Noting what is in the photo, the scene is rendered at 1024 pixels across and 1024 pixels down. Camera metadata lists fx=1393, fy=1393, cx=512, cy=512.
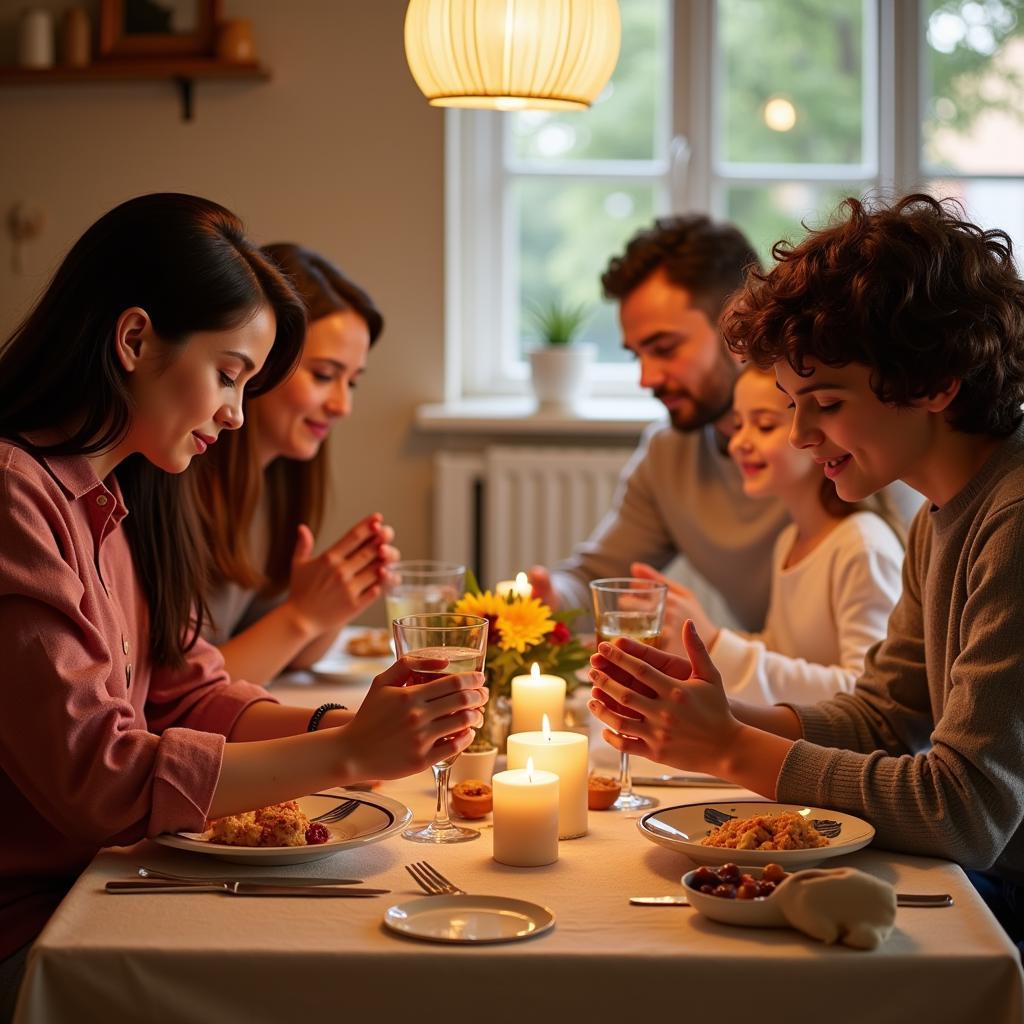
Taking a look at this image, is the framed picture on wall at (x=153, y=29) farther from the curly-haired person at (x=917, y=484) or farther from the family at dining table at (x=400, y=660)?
the curly-haired person at (x=917, y=484)

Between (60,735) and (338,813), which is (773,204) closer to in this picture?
(338,813)

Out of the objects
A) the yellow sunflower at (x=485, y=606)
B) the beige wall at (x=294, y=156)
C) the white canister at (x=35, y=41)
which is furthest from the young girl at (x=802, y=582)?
the white canister at (x=35, y=41)

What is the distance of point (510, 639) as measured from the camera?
1.71m

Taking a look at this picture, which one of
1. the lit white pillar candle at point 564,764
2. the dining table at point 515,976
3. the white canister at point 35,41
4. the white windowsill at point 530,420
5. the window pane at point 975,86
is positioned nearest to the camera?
the dining table at point 515,976

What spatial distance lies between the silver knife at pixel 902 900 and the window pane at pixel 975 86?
3152mm

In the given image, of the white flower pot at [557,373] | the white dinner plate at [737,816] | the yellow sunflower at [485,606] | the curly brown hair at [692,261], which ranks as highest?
the curly brown hair at [692,261]

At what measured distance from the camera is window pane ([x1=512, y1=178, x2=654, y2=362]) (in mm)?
4020

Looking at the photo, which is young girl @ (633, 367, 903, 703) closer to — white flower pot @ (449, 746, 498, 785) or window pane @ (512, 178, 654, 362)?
white flower pot @ (449, 746, 498, 785)

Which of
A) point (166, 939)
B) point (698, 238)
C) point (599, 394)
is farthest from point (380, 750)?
point (599, 394)

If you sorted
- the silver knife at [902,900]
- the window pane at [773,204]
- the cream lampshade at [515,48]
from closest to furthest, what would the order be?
1. the silver knife at [902,900]
2. the cream lampshade at [515,48]
3. the window pane at [773,204]

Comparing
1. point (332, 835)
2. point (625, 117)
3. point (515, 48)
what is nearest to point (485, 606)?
point (332, 835)

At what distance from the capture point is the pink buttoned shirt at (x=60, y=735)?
1.27 m

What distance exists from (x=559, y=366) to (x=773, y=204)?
0.82m

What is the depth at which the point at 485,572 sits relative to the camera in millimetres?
3906
